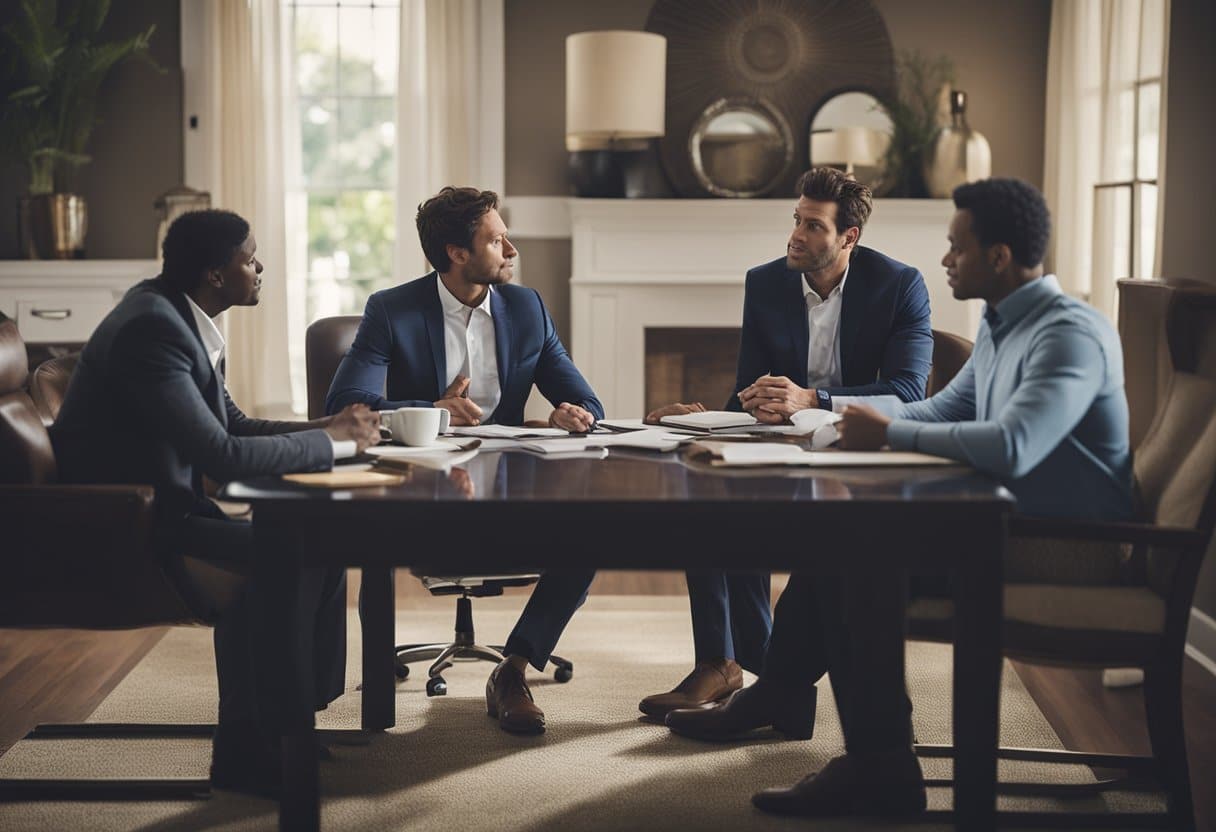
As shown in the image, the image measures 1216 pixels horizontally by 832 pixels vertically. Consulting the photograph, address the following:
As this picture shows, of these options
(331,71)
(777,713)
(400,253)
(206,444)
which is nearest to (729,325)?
(400,253)

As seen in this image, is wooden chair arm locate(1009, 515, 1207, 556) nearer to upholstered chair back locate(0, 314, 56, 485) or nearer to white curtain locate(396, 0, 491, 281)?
upholstered chair back locate(0, 314, 56, 485)

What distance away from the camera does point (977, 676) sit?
1.96 meters

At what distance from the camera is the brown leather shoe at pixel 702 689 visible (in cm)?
299

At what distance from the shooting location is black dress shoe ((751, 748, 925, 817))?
7.73 feet

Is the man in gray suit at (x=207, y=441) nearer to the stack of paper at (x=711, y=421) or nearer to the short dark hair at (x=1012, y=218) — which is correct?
the stack of paper at (x=711, y=421)

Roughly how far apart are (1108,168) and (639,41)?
1808 mm

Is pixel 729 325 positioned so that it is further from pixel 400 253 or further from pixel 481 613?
pixel 481 613

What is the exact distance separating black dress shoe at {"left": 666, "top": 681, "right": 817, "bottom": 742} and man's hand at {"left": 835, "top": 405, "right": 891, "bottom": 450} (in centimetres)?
72

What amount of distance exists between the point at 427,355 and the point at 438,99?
288 cm

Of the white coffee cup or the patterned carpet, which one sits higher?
the white coffee cup

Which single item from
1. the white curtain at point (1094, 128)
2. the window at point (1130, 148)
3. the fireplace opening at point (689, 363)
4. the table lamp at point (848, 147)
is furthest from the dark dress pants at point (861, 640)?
the table lamp at point (848, 147)

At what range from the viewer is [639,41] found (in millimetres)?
5227

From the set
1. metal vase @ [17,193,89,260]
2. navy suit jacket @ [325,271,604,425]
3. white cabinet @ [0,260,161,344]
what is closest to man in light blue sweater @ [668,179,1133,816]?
navy suit jacket @ [325,271,604,425]

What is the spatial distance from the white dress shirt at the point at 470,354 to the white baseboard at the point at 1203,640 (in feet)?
6.09
